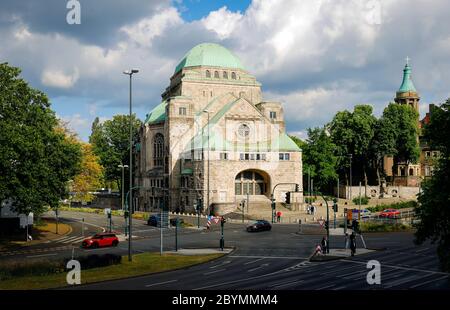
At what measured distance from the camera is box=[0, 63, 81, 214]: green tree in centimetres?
4778

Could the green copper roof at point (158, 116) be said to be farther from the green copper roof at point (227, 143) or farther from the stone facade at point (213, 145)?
the green copper roof at point (227, 143)

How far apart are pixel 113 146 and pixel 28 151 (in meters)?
73.7

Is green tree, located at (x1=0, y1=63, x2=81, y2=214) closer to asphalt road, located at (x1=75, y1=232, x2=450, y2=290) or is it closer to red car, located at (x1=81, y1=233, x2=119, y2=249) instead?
red car, located at (x1=81, y1=233, x2=119, y2=249)

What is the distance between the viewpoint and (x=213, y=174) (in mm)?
84312

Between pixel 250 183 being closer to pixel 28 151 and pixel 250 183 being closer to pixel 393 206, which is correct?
pixel 393 206

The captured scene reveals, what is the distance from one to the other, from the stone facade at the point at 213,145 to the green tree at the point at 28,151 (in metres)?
27.8

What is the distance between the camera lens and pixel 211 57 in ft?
→ 347

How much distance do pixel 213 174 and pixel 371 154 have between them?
38.5 m

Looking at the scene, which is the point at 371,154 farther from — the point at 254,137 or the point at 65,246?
the point at 65,246

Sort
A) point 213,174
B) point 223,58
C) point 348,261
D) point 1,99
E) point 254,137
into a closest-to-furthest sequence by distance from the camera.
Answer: point 348,261 → point 1,99 → point 213,174 → point 254,137 → point 223,58

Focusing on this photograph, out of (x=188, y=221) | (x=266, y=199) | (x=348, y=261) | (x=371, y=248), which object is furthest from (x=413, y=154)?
(x=348, y=261)

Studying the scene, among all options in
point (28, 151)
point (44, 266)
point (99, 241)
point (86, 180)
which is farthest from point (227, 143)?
point (44, 266)

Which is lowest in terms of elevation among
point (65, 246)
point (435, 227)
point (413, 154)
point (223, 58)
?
point (65, 246)
